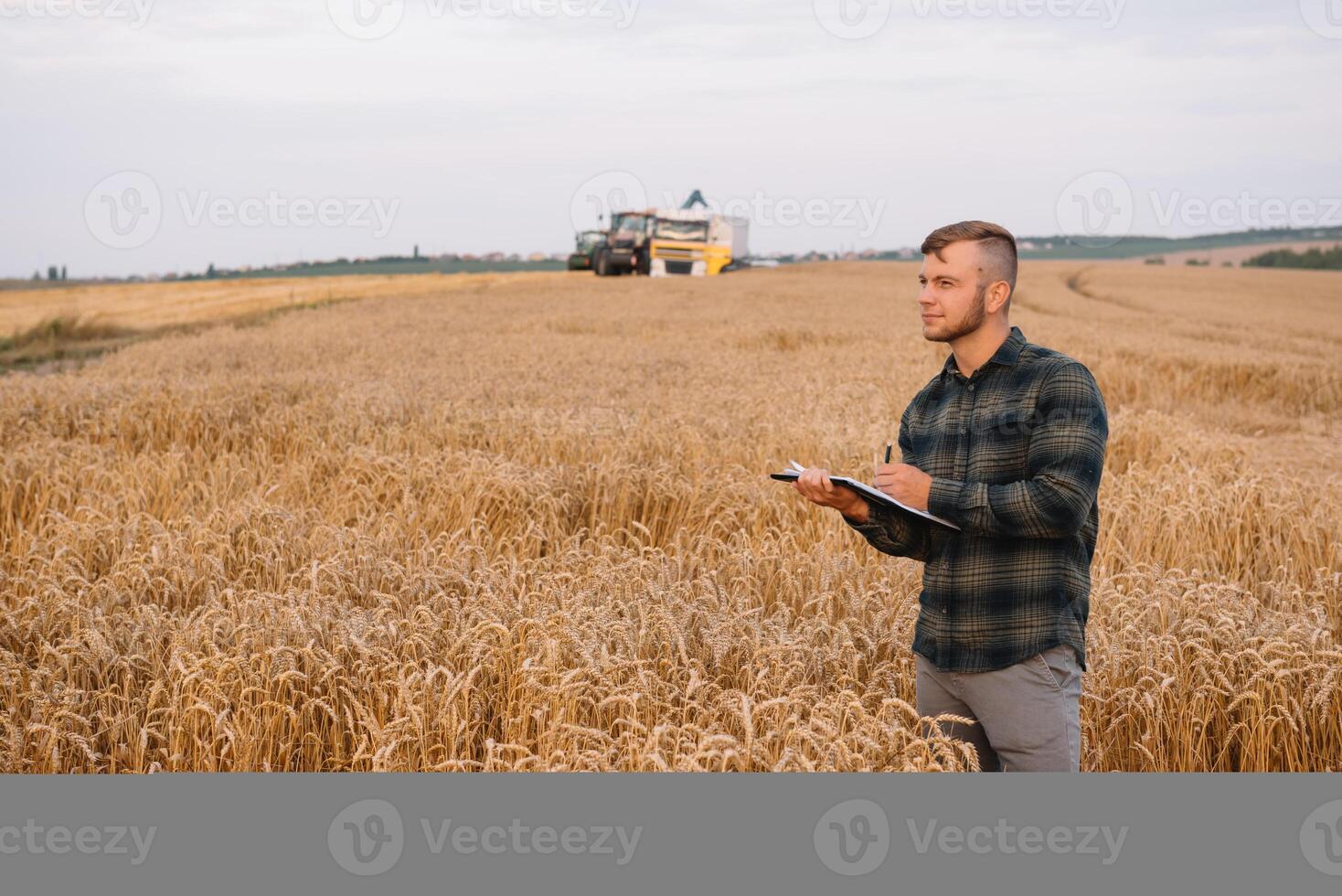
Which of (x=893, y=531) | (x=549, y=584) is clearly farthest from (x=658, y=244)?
(x=893, y=531)

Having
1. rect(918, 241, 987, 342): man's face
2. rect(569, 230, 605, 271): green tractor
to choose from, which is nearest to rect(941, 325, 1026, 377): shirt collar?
rect(918, 241, 987, 342): man's face

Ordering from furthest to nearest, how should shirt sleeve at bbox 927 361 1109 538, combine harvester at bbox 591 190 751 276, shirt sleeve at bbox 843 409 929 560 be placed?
combine harvester at bbox 591 190 751 276 → shirt sleeve at bbox 843 409 929 560 → shirt sleeve at bbox 927 361 1109 538

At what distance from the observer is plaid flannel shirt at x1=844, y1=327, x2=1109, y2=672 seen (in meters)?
2.57

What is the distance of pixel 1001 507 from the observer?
258 centimetres

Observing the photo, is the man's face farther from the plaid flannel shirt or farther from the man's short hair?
the plaid flannel shirt

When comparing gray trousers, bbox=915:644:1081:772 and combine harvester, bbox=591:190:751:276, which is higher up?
combine harvester, bbox=591:190:751:276

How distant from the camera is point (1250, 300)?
39688mm

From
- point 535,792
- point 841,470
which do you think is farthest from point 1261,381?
point 535,792

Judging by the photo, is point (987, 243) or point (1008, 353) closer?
point (987, 243)

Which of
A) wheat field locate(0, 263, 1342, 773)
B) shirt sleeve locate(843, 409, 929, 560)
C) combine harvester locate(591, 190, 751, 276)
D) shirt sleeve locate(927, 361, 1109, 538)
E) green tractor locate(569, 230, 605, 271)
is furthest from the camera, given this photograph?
green tractor locate(569, 230, 605, 271)

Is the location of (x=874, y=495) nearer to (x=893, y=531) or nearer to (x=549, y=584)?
(x=893, y=531)

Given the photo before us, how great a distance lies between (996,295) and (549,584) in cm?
245

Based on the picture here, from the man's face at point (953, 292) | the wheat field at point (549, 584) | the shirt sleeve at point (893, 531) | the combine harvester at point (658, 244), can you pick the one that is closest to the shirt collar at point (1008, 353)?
the man's face at point (953, 292)

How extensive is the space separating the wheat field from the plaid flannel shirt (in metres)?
0.32
